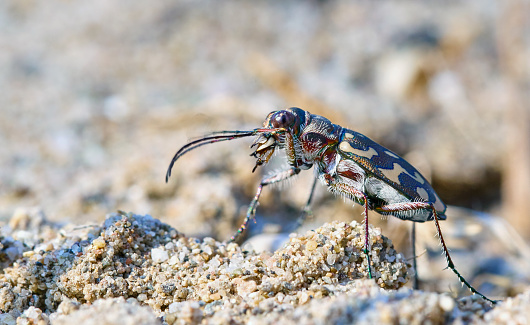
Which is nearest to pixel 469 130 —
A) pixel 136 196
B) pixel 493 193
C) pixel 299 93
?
pixel 493 193

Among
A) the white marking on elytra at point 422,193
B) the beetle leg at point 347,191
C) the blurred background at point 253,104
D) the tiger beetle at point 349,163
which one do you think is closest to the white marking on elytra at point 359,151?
the tiger beetle at point 349,163

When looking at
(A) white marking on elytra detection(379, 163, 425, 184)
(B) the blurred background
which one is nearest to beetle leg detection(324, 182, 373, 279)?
(A) white marking on elytra detection(379, 163, 425, 184)

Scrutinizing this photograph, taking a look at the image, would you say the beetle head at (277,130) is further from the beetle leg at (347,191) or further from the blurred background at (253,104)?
the blurred background at (253,104)

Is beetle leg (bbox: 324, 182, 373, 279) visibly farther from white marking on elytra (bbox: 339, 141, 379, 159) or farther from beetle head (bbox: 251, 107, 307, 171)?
beetle head (bbox: 251, 107, 307, 171)

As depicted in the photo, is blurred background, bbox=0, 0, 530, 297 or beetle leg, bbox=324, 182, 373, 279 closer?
beetle leg, bbox=324, 182, 373, 279

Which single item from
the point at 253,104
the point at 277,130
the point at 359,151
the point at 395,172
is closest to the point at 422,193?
→ the point at 395,172
